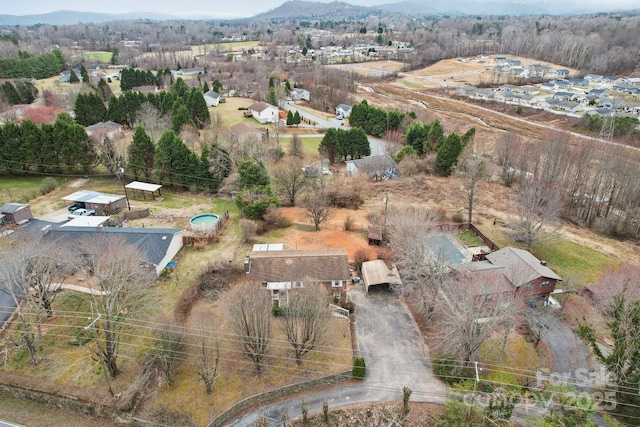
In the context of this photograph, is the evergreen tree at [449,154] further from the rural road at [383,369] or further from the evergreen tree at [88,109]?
the evergreen tree at [88,109]

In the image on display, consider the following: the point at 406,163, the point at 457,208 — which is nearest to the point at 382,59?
the point at 406,163

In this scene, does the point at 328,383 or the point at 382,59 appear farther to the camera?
the point at 382,59

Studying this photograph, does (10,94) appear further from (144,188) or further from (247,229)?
(247,229)

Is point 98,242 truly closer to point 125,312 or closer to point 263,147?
point 125,312

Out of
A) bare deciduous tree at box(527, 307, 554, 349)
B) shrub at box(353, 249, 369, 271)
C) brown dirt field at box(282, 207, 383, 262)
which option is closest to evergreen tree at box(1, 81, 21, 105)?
brown dirt field at box(282, 207, 383, 262)

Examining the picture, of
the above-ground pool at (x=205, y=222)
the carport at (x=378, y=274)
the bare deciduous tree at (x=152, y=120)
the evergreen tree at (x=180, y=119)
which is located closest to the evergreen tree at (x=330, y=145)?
the evergreen tree at (x=180, y=119)

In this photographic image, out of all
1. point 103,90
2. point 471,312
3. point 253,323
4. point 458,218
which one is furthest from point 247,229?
point 103,90
